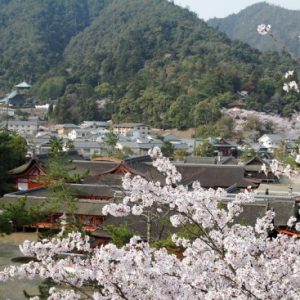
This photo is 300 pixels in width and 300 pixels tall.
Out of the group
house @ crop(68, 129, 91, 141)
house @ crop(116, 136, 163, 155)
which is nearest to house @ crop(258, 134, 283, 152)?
house @ crop(116, 136, 163, 155)

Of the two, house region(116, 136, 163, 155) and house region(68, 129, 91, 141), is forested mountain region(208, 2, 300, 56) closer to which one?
house region(68, 129, 91, 141)

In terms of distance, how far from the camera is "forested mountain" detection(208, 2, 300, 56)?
16500 cm

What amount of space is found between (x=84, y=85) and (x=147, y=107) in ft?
49.2

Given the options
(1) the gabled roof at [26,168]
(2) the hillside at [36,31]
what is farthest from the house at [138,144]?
(2) the hillside at [36,31]

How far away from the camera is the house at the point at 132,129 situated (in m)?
54.8

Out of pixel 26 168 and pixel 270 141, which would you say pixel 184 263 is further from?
pixel 270 141

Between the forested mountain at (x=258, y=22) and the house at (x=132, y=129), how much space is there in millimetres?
106980

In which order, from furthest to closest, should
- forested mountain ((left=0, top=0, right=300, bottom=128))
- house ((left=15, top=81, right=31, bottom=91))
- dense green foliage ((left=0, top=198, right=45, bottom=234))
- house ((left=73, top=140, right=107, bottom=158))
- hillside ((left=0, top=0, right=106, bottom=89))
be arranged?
hillside ((left=0, top=0, right=106, bottom=89)) → house ((left=15, top=81, right=31, bottom=91)) → forested mountain ((left=0, top=0, right=300, bottom=128)) → house ((left=73, top=140, right=107, bottom=158)) → dense green foliage ((left=0, top=198, right=45, bottom=234))

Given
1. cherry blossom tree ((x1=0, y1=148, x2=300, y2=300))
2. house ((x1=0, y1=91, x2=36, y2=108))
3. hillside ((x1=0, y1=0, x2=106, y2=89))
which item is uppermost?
hillside ((x1=0, y1=0, x2=106, y2=89))

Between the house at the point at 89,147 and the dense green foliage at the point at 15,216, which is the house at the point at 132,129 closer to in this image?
the house at the point at 89,147

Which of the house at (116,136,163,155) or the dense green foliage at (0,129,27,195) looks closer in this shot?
the dense green foliage at (0,129,27,195)

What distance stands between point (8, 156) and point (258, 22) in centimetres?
15974

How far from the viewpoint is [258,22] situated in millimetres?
171875

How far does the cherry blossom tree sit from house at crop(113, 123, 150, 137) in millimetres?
49518
